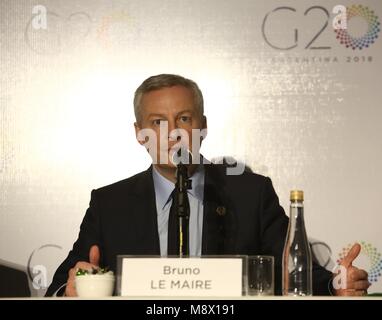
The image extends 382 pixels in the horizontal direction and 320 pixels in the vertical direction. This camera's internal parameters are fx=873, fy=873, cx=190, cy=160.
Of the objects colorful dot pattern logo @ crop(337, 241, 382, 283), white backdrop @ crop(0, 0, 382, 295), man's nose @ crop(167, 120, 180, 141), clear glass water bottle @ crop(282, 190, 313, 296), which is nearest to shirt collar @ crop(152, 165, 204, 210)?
man's nose @ crop(167, 120, 180, 141)

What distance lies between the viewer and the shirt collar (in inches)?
136

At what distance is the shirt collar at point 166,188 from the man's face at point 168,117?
57 mm

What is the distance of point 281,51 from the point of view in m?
3.81

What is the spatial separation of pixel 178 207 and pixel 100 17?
1.61 metres

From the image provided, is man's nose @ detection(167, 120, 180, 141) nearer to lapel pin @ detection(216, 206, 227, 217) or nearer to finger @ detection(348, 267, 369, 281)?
lapel pin @ detection(216, 206, 227, 217)

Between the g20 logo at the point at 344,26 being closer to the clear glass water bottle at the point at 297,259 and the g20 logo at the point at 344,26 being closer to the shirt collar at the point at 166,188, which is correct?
the shirt collar at the point at 166,188

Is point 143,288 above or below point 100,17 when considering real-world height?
below

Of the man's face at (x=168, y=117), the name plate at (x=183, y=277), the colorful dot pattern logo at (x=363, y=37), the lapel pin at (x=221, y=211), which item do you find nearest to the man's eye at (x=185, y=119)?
the man's face at (x=168, y=117)

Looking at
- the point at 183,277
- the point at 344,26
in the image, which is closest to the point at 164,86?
the point at 344,26

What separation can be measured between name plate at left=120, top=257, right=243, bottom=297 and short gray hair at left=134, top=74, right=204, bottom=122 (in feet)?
4.65

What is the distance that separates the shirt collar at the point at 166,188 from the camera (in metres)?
3.46
